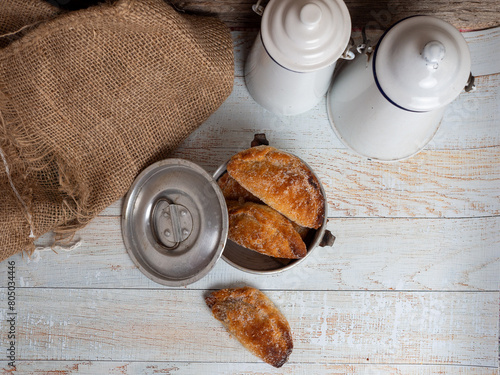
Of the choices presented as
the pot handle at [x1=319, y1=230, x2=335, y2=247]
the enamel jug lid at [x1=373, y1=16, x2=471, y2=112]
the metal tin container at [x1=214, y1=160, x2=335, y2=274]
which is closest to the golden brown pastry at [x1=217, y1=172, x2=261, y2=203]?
the metal tin container at [x1=214, y1=160, x2=335, y2=274]

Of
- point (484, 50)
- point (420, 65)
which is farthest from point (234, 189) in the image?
point (484, 50)

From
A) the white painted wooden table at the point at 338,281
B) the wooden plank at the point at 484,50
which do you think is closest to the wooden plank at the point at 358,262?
the white painted wooden table at the point at 338,281

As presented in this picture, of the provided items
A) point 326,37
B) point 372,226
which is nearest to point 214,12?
point 326,37

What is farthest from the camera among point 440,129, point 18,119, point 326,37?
point 440,129

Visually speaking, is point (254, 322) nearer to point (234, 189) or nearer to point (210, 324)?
point (210, 324)

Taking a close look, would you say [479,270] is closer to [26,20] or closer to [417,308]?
[417,308]
